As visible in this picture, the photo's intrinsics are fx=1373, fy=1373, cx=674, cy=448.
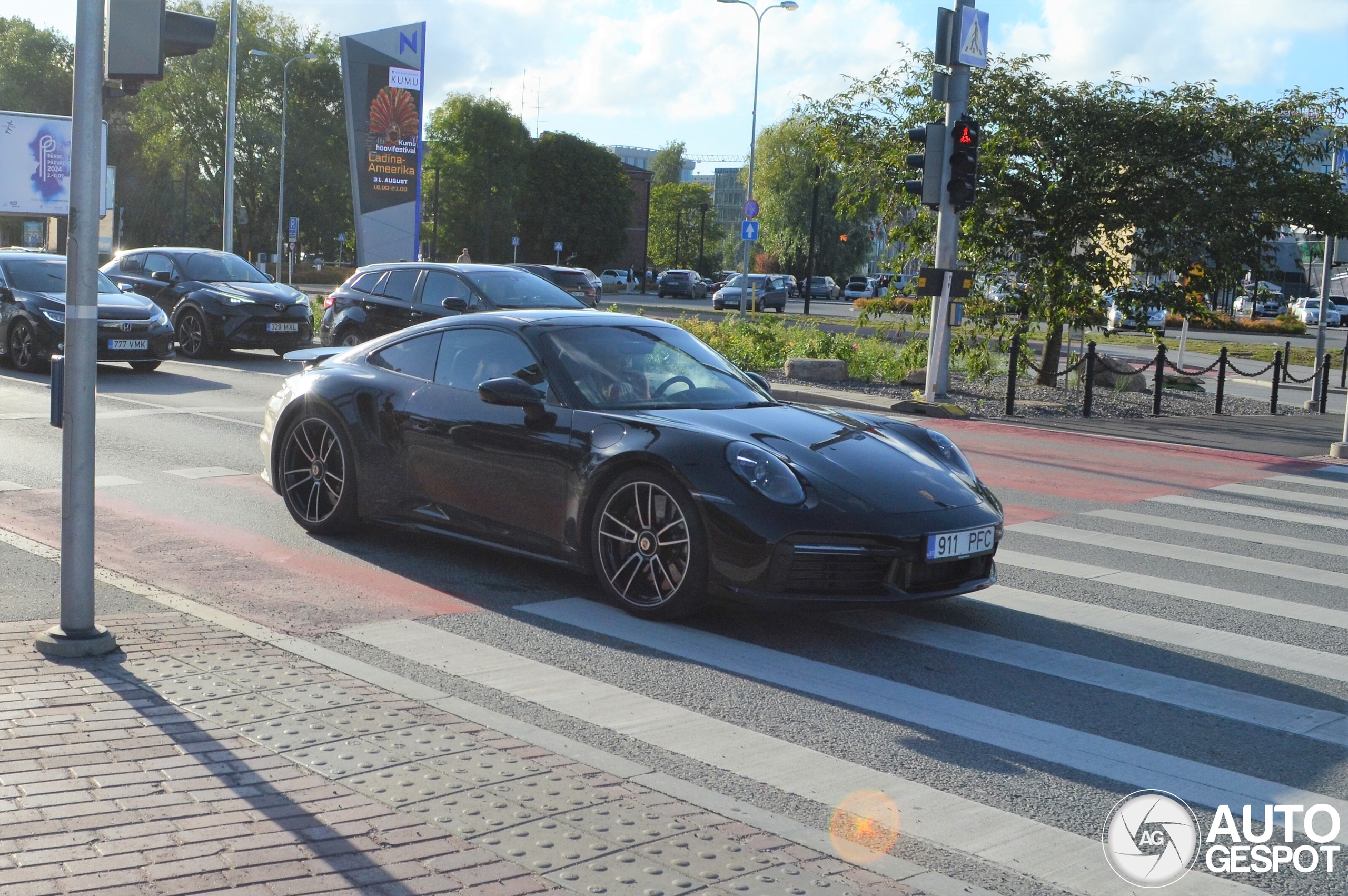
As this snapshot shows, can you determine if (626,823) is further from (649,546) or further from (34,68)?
(34,68)

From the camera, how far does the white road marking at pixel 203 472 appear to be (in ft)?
34.1

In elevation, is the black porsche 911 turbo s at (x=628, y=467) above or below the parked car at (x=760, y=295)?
below

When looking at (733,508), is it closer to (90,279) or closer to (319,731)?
(319,731)

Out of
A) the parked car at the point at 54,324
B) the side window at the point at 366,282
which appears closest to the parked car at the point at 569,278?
the side window at the point at 366,282

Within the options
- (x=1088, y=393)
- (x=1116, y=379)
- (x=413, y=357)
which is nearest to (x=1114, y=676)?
(x=413, y=357)

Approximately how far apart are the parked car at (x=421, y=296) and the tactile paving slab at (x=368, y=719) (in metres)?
12.0

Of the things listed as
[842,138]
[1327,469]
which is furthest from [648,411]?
[842,138]

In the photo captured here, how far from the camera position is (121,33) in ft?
16.7

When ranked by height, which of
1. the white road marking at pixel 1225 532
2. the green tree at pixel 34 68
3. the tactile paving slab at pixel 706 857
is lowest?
the tactile paving slab at pixel 706 857

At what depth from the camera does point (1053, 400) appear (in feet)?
65.1

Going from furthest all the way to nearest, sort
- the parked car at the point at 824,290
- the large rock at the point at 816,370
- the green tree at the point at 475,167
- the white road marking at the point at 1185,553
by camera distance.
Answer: the green tree at the point at 475,167 → the parked car at the point at 824,290 → the large rock at the point at 816,370 → the white road marking at the point at 1185,553

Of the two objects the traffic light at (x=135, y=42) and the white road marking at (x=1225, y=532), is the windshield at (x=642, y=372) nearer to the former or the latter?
A: the traffic light at (x=135, y=42)

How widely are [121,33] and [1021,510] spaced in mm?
7056

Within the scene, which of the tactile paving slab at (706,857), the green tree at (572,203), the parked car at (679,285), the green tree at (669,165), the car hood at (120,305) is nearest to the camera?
the tactile paving slab at (706,857)
